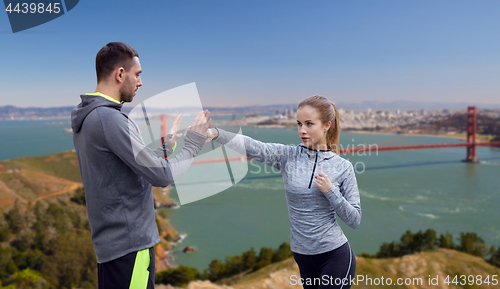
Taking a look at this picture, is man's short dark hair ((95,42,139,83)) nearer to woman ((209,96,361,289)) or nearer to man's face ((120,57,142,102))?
man's face ((120,57,142,102))

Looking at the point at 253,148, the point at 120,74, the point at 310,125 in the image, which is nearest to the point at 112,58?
the point at 120,74

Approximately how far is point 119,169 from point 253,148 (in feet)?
1.35

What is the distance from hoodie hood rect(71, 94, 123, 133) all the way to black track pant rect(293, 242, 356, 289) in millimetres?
707

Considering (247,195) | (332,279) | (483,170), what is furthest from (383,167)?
(332,279)

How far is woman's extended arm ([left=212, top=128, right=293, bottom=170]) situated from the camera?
101cm

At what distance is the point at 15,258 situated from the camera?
1872 cm

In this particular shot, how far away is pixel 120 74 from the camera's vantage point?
2.69ft

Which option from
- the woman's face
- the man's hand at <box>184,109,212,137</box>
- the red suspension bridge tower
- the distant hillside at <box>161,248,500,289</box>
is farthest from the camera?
the red suspension bridge tower

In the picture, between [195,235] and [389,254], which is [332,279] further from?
[195,235]

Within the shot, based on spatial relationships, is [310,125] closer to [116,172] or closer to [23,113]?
[116,172]

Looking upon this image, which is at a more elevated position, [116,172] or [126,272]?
[116,172]

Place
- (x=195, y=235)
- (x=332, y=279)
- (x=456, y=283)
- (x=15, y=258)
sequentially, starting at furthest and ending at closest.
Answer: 1. (x=195, y=235)
2. (x=15, y=258)
3. (x=456, y=283)
4. (x=332, y=279)

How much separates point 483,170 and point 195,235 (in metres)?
29.4

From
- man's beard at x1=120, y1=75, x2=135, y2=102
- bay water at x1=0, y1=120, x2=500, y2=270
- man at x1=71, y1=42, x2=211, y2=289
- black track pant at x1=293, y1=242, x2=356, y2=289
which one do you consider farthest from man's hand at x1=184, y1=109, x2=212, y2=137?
bay water at x1=0, y1=120, x2=500, y2=270
